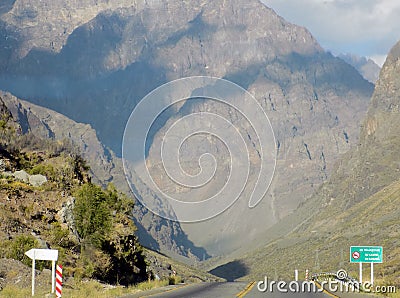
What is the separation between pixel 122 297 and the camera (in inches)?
1242

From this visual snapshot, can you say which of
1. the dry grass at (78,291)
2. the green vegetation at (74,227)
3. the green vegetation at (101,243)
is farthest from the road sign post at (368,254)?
the green vegetation at (74,227)

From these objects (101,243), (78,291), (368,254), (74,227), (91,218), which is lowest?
(78,291)

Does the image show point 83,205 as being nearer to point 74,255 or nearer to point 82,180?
point 74,255

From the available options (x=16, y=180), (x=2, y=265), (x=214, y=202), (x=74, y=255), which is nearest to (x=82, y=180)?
(x=16, y=180)

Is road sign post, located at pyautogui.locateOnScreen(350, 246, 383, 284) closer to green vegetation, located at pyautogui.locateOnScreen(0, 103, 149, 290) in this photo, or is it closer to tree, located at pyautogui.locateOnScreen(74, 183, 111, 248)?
green vegetation, located at pyautogui.locateOnScreen(0, 103, 149, 290)

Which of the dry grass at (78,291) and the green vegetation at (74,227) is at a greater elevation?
the green vegetation at (74,227)

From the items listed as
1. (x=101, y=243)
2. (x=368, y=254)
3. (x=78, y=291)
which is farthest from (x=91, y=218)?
(x=368, y=254)

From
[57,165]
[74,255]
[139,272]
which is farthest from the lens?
[57,165]

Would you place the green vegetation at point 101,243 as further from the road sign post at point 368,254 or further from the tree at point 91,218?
the road sign post at point 368,254

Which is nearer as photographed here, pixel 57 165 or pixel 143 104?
pixel 143 104

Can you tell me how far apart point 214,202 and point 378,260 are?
16701mm

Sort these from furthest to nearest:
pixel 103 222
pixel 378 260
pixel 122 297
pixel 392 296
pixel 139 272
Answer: pixel 139 272 < pixel 103 222 < pixel 378 260 < pixel 392 296 < pixel 122 297

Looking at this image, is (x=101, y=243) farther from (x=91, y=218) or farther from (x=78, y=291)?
(x=78, y=291)

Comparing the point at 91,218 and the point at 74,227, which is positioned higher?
the point at 91,218
